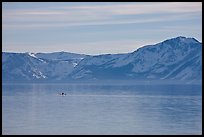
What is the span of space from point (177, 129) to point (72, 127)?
9.10 metres

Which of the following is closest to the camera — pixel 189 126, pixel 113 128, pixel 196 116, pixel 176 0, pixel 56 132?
pixel 176 0

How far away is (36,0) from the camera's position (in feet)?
29.2

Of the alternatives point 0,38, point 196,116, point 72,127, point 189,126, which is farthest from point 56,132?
point 0,38

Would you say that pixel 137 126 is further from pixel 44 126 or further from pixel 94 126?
pixel 44 126

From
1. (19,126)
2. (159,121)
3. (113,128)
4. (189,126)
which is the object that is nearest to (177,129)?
(189,126)

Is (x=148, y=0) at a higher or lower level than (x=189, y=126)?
higher

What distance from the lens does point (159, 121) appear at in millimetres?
52344

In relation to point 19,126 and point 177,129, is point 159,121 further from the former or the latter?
point 19,126

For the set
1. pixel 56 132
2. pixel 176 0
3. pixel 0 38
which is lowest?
pixel 56 132

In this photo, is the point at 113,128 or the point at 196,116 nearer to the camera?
the point at 113,128

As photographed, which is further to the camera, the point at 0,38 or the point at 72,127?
the point at 72,127

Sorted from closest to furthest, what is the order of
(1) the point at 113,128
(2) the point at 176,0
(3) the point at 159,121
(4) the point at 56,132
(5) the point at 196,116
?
(2) the point at 176,0 < (4) the point at 56,132 < (1) the point at 113,128 < (3) the point at 159,121 < (5) the point at 196,116

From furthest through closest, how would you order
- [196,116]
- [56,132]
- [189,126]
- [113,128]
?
[196,116] → [189,126] → [113,128] → [56,132]

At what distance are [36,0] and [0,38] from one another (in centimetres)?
100
